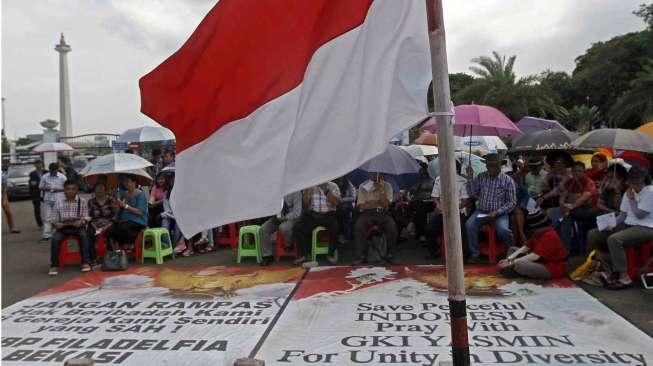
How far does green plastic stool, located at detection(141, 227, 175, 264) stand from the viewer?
31.9 ft

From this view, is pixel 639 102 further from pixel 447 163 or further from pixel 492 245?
pixel 447 163

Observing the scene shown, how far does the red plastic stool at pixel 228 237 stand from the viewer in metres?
10.9

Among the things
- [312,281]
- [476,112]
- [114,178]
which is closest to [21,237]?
[114,178]

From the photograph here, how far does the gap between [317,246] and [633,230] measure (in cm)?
451

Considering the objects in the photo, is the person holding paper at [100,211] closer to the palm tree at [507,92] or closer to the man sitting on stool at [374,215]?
the man sitting on stool at [374,215]

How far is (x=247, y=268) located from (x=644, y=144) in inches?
236

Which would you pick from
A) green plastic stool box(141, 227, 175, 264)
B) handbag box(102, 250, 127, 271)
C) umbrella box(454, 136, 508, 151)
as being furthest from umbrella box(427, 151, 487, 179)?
handbag box(102, 250, 127, 271)

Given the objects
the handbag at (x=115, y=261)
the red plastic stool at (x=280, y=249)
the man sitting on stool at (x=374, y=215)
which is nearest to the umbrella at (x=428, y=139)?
the man sitting on stool at (x=374, y=215)

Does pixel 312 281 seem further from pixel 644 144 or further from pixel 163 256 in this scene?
pixel 644 144

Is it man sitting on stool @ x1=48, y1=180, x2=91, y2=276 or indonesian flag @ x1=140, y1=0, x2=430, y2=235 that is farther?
man sitting on stool @ x1=48, y1=180, x2=91, y2=276

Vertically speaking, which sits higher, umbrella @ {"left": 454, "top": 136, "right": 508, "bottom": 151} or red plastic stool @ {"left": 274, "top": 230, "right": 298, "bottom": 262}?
umbrella @ {"left": 454, "top": 136, "right": 508, "bottom": 151}

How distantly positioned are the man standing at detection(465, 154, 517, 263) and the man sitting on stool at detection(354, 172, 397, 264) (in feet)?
3.90

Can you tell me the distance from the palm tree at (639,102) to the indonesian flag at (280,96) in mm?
30323

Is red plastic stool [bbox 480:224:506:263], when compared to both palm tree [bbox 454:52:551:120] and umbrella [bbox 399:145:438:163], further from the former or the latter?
palm tree [bbox 454:52:551:120]
